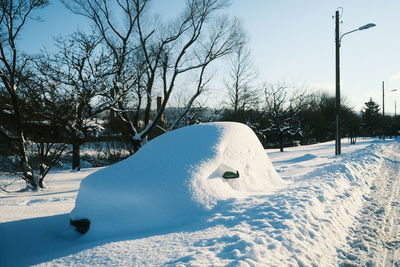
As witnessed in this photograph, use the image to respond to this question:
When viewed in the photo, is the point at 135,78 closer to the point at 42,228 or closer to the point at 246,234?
the point at 42,228

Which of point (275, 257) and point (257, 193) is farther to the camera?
point (257, 193)

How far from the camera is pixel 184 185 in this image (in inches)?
156

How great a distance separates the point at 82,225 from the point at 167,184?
151cm

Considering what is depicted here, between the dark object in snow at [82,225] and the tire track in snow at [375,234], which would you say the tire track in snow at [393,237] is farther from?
the dark object in snow at [82,225]

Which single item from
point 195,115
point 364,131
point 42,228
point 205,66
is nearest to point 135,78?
point 205,66

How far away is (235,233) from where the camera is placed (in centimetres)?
332

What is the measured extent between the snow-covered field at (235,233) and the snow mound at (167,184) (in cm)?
3

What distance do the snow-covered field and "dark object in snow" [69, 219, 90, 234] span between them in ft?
0.36

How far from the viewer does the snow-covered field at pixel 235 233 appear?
2898 millimetres

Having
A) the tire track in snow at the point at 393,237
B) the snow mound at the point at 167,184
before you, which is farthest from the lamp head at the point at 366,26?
the snow mound at the point at 167,184

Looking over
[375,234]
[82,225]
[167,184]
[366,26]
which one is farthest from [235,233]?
[366,26]

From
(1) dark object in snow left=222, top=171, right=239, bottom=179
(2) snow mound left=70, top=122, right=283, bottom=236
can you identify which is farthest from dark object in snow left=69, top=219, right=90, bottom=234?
(1) dark object in snow left=222, top=171, right=239, bottom=179

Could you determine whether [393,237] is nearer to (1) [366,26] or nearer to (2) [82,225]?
(2) [82,225]

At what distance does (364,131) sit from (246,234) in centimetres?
4639
